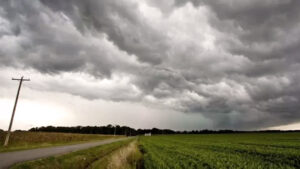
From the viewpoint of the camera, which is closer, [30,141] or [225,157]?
[225,157]

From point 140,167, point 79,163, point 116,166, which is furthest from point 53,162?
point 140,167

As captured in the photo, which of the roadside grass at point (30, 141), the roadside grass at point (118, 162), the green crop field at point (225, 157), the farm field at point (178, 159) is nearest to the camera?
the farm field at point (178, 159)

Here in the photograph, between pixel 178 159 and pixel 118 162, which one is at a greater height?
pixel 178 159

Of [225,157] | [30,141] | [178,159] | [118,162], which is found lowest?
[118,162]

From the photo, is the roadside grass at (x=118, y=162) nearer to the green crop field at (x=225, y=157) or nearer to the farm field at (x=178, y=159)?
the farm field at (x=178, y=159)

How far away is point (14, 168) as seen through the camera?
37.7 ft

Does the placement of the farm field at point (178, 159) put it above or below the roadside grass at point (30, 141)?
below

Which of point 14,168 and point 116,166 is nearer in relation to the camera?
point 14,168

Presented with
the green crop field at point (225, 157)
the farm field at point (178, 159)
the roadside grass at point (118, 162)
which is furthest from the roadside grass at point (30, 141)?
the green crop field at point (225, 157)

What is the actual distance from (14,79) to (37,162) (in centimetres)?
2124

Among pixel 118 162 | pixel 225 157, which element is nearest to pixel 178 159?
pixel 225 157

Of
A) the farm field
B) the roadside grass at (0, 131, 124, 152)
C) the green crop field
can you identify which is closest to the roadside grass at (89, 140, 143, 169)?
the farm field

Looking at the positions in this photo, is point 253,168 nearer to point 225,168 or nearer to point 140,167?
point 225,168

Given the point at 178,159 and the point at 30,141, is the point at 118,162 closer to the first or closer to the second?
the point at 178,159
